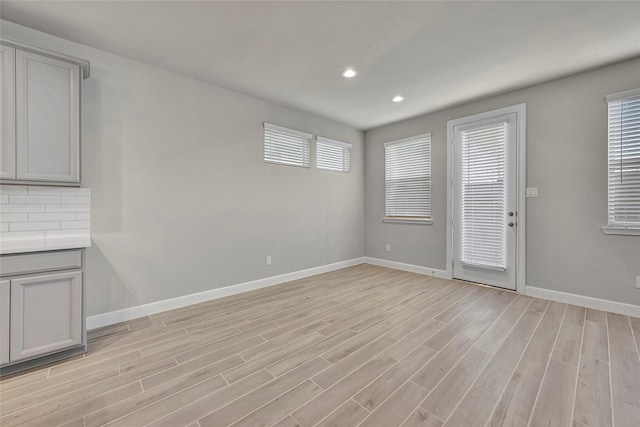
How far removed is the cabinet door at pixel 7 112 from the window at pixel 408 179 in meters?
4.86

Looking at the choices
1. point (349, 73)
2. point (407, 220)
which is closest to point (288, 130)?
point (349, 73)

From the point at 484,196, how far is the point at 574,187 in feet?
3.17

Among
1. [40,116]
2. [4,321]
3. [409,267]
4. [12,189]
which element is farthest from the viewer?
[409,267]

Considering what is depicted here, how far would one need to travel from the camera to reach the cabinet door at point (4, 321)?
184 cm

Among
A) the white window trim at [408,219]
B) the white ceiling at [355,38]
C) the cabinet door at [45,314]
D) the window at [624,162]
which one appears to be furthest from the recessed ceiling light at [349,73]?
the cabinet door at [45,314]

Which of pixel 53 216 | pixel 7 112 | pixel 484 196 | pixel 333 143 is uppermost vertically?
pixel 333 143

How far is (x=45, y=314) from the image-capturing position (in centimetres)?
199

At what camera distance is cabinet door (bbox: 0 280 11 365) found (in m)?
1.84

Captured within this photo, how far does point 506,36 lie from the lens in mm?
2453

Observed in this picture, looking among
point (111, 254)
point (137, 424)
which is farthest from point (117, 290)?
point (137, 424)

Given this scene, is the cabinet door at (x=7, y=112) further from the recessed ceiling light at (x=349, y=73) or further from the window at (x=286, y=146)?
the recessed ceiling light at (x=349, y=73)

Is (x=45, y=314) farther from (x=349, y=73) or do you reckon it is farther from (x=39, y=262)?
(x=349, y=73)

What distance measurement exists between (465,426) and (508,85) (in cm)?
389

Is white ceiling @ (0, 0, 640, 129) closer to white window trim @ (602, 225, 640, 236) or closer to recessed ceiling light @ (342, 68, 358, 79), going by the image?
recessed ceiling light @ (342, 68, 358, 79)
